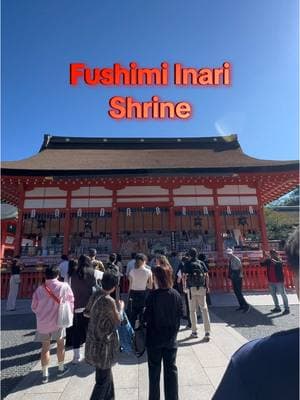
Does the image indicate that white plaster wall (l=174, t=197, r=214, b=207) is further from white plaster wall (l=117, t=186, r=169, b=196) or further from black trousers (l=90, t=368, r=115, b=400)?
black trousers (l=90, t=368, r=115, b=400)

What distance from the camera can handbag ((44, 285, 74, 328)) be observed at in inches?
149

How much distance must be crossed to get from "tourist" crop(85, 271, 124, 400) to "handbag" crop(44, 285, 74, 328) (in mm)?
1115

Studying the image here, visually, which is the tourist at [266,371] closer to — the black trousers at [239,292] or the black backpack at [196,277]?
the black backpack at [196,277]

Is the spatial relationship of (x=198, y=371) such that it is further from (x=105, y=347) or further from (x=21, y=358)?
(x=21, y=358)

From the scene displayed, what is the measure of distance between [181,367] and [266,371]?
3657 mm

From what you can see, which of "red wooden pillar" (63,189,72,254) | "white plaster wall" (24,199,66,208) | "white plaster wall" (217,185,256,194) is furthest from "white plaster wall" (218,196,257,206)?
"white plaster wall" (24,199,66,208)

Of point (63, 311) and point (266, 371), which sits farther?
point (63, 311)

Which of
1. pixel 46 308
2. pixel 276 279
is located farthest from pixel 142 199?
pixel 46 308

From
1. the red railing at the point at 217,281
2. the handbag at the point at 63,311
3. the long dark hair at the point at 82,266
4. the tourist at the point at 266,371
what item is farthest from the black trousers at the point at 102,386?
the red railing at the point at 217,281

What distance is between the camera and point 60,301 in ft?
12.5

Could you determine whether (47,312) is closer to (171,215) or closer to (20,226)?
(171,215)

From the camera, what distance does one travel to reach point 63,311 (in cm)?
387

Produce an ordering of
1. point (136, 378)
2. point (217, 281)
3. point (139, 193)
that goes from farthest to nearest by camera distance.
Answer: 1. point (139, 193)
2. point (217, 281)
3. point (136, 378)

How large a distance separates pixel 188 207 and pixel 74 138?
32.5ft
